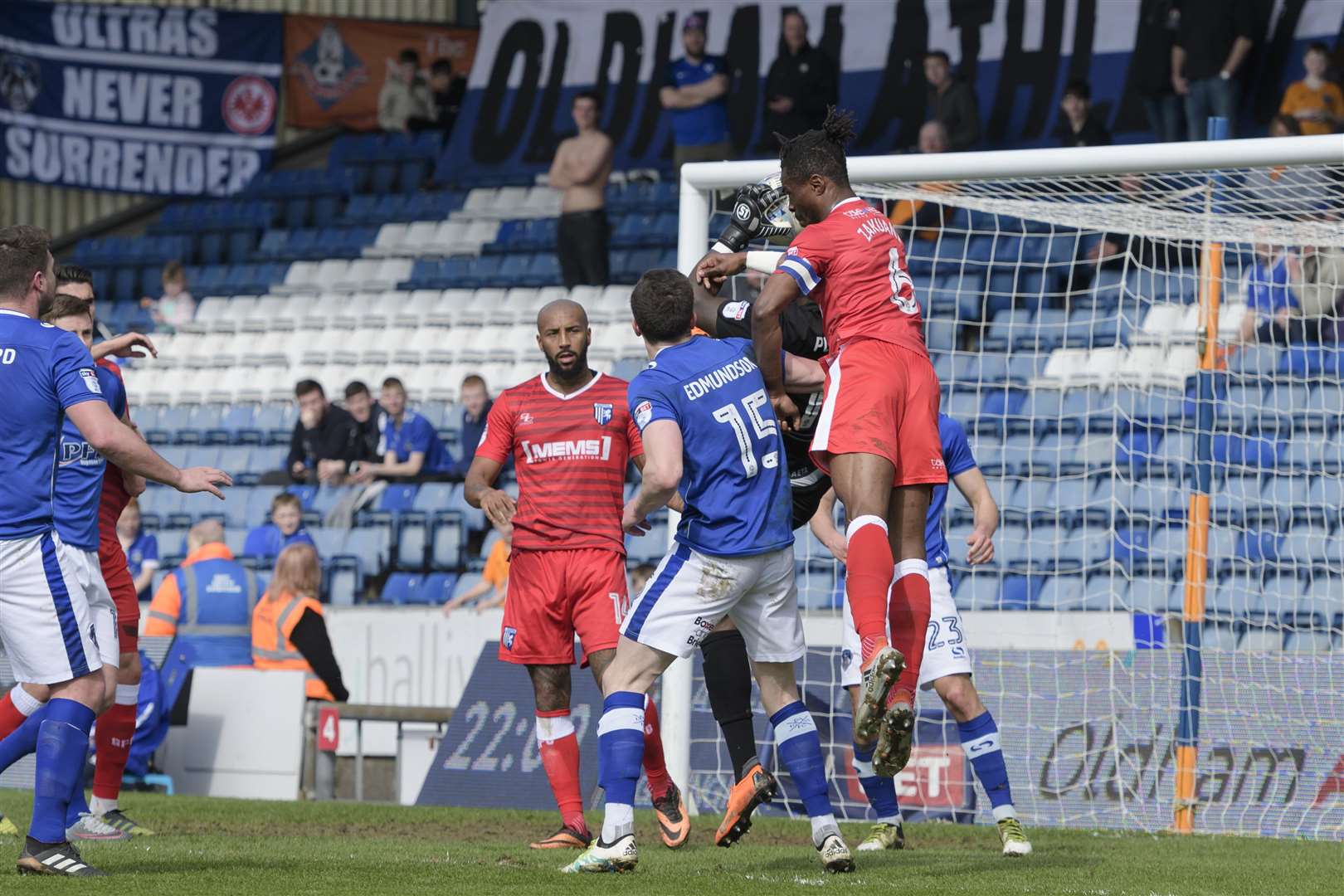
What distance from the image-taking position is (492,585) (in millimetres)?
13445

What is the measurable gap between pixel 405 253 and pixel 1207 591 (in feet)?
41.2

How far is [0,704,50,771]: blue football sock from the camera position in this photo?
7.54 m

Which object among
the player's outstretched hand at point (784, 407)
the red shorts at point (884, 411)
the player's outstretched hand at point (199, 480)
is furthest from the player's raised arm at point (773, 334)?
the player's outstretched hand at point (199, 480)

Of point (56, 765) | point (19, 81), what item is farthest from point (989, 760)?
point (19, 81)

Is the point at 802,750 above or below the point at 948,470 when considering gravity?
below

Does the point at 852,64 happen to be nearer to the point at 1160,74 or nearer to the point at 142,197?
the point at 1160,74

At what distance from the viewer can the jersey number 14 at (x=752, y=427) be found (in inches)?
260

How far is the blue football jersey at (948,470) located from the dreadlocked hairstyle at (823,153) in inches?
61.4

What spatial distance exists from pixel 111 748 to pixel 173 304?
13133 mm

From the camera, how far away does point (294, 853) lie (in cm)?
727

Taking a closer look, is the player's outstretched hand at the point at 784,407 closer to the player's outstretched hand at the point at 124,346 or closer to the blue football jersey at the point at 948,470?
the blue football jersey at the point at 948,470

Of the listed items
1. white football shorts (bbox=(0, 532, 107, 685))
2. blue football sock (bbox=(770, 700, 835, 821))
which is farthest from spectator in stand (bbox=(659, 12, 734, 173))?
white football shorts (bbox=(0, 532, 107, 685))

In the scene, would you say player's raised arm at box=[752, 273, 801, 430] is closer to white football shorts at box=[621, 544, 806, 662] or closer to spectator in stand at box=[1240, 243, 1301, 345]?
white football shorts at box=[621, 544, 806, 662]

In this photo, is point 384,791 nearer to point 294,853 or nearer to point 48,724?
point 294,853
